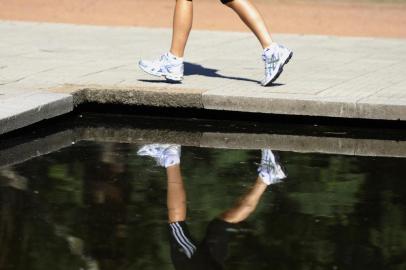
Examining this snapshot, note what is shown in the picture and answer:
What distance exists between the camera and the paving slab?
26.7 feet

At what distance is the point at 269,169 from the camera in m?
6.95

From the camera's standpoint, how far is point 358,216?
5895 mm

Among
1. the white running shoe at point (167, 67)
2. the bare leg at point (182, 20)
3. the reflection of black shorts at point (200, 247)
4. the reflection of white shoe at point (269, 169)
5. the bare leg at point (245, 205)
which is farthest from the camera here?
the white running shoe at point (167, 67)

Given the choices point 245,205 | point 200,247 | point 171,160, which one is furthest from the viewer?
point 171,160

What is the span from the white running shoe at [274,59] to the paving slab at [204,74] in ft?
0.30

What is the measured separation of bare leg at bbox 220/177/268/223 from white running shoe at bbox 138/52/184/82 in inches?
91.8

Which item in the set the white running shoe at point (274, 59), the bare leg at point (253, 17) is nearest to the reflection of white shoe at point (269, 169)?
the white running shoe at point (274, 59)

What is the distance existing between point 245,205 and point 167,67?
286 centimetres

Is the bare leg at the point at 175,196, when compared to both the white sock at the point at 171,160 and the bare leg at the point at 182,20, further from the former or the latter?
the bare leg at the point at 182,20

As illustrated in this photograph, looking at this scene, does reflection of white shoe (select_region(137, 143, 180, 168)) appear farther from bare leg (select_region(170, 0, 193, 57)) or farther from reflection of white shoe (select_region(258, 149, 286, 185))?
bare leg (select_region(170, 0, 193, 57))

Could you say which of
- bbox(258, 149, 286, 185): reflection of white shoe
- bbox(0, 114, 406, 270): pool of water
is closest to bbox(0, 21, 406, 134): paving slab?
bbox(0, 114, 406, 270): pool of water

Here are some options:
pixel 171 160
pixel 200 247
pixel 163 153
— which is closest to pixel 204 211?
pixel 200 247

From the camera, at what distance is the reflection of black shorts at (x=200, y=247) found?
16.6 feet

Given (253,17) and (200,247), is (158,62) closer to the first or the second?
(253,17)
